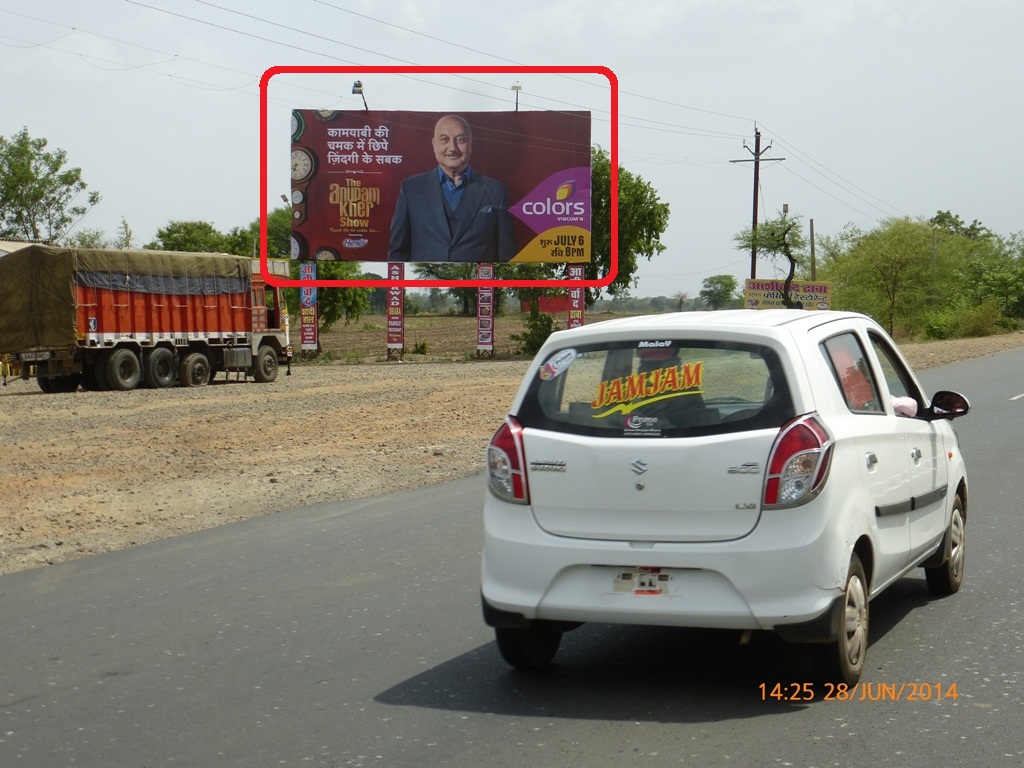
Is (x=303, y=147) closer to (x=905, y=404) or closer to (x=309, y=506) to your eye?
(x=309, y=506)

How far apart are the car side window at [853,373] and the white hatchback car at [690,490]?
2 centimetres

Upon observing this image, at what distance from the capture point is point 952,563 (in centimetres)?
731

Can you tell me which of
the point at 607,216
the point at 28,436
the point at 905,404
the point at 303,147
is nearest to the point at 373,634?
the point at 905,404

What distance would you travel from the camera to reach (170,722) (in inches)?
205

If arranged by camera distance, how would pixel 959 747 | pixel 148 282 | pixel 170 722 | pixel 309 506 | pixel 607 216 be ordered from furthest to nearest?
pixel 607 216 < pixel 148 282 < pixel 309 506 < pixel 170 722 < pixel 959 747

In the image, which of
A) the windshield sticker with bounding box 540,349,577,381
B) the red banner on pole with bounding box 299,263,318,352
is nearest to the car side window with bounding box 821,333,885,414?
the windshield sticker with bounding box 540,349,577,381

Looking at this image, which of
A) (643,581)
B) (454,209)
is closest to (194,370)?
(454,209)

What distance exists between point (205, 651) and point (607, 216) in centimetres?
6286

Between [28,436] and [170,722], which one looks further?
[28,436]

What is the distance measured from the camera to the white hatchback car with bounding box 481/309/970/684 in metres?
5.19

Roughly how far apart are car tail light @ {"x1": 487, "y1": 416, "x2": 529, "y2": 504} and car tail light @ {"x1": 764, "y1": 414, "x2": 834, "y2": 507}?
105cm

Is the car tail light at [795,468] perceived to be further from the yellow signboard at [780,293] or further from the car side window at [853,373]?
the yellow signboard at [780,293]

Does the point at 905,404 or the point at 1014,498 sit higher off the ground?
the point at 905,404

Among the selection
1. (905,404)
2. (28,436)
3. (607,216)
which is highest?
(607,216)
